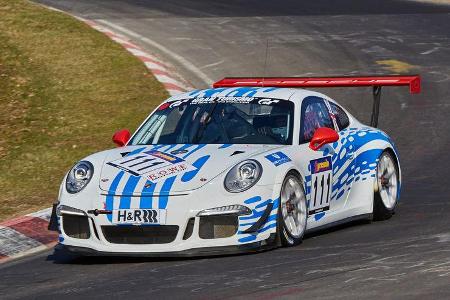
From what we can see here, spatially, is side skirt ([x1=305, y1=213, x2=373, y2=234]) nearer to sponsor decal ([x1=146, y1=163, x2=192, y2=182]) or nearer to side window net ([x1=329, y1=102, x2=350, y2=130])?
side window net ([x1=329, y1=102, x2=350, y2=130])

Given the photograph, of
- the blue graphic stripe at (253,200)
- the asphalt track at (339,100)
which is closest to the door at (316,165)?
the asphalt track at (339,100)

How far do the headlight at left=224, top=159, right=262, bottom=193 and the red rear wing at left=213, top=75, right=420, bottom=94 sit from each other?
2.51 metres

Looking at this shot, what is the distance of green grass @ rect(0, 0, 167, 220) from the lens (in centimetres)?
1412

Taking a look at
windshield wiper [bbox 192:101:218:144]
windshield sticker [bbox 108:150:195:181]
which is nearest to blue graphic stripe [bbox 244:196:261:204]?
windshield sticker [bbox 108:150:195:181]

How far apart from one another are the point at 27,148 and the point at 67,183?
17.9ft

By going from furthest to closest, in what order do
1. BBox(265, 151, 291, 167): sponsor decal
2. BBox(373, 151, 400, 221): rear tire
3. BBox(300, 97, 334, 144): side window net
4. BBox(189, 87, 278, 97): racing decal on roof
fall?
1. BBox(373, 151, 400, 221): rear tire
2. BBox(189, 87, 278, 97): racing decal on roof
3. BBox(300, 97, 334, 144): side window net
4. BBox(265, 151, 291, 167): sponsor decal

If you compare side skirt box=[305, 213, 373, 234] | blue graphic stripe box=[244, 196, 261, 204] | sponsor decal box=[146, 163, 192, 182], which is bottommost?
side skirt box=[305, 213, 373, 234]

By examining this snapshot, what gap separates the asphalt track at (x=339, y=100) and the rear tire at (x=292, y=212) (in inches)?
4.7

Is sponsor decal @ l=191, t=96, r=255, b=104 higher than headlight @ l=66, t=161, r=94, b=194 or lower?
higher

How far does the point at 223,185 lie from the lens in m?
9.40

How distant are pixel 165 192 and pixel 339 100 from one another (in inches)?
339

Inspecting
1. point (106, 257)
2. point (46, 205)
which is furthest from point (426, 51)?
point (106, 257)

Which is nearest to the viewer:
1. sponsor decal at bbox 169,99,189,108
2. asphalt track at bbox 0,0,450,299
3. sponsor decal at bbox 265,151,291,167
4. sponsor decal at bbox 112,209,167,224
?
asphalt track at bbox 0,0,450,299

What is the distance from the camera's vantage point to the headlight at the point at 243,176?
30.8 ft
